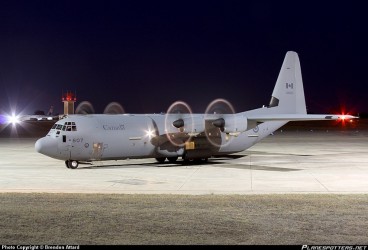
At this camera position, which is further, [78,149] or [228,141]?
[228,141]

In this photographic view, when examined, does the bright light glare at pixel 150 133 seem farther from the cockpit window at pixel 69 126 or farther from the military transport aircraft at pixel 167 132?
the cockpit window at pixel 69 126

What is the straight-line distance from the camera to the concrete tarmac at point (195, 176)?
1812cm

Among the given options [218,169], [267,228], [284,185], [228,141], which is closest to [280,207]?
[267,228]

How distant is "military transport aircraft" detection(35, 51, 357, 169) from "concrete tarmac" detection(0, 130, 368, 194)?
0.74 metres

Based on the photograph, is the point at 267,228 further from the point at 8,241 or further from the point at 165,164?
the point at 165,164

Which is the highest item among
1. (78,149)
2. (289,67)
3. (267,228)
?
(289,67)

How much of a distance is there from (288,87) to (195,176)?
13036 mm

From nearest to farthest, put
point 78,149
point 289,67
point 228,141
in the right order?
point 78,149, point 228,141, point 289,67

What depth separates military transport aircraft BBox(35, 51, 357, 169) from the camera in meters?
24.4

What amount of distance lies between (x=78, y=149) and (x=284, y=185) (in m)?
10.1

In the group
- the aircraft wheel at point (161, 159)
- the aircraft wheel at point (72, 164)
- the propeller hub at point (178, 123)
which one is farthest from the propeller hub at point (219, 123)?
the aircraft wheel at point (72, 164)

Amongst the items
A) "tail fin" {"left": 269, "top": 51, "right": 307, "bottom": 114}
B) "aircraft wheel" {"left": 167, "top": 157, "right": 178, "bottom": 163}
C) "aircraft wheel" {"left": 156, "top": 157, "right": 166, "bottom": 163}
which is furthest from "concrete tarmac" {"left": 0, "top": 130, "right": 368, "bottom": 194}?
"tail fin" {"left": 269, "top": 51, "right": 307, "bottom": 114}

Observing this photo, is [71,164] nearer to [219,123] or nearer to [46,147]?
[46,147]

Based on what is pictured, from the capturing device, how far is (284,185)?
19.0m
